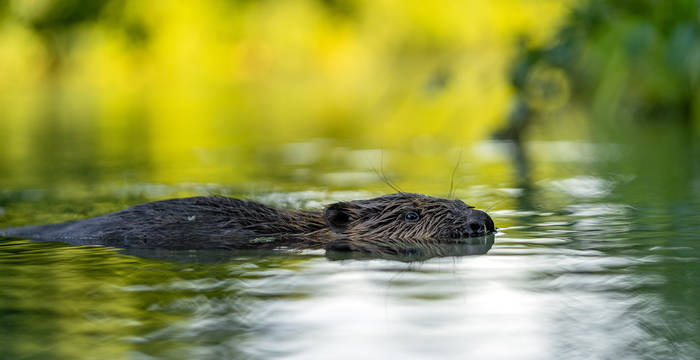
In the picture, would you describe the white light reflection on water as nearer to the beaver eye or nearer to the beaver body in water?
the beaver body in water

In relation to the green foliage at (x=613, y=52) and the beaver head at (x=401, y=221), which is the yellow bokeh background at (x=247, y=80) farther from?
the beaver head at (x=401, y=221)

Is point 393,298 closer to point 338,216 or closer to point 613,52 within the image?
point 338,216

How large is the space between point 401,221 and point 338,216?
12.9 inches

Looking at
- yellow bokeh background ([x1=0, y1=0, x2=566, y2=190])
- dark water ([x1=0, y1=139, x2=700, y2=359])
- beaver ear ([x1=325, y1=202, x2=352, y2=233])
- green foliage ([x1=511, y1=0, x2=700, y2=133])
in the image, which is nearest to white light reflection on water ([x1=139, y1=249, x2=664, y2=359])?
dark water ([x1=0, y1=139, x2=700, y2=359])

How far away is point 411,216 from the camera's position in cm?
507

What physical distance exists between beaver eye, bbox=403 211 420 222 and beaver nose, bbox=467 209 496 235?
10.5 inches

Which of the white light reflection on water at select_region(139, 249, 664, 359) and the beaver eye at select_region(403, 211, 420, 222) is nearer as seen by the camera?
the white light reflection on water at select_region(139, 249, 664, 359)

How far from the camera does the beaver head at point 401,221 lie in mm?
4996

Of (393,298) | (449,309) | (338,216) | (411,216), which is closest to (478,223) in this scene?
(411,216)

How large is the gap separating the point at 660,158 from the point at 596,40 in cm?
187

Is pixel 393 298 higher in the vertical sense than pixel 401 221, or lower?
lower

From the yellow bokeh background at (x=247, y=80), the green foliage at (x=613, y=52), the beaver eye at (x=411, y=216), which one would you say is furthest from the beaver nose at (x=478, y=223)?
the yellow bokeh background at (x=247, y=80)

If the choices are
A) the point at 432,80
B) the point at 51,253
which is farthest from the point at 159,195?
the point at 432,80

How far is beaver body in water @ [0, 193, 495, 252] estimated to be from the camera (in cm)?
502
